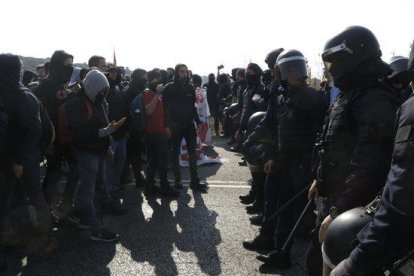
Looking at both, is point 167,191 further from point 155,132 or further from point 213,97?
point 213,97

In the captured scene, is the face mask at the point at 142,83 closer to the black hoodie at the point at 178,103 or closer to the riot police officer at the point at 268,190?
the black hoodie at the point at 178,103

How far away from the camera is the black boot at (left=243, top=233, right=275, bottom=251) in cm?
462

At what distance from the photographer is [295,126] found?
4055 millimetres

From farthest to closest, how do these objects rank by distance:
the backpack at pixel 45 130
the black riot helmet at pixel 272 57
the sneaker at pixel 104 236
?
the black riot helmet at pixel 272 57, the sneaker at pixel 104 236, the backpack at pixel 45 130

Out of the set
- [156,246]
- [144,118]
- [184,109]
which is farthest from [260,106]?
[156,246]

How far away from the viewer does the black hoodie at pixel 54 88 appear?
513 centimetres

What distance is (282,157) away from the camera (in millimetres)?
4270

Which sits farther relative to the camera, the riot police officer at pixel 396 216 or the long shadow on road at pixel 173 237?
the long shadow on road at pixel 173 237

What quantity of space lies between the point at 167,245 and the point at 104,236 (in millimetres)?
699

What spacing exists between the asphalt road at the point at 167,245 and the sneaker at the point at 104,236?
0.05m

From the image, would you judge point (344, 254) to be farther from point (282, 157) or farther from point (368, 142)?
point (282, 157)

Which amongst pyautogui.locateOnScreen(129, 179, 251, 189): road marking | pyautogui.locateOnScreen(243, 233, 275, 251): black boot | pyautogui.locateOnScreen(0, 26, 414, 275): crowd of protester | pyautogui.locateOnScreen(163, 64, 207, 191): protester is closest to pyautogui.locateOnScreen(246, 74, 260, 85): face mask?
pyautogui.locateOnScreen(0, 26, 414, 275): crowd of protester

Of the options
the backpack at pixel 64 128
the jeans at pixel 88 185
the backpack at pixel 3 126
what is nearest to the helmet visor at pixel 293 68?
the backpack at pixel 64 128

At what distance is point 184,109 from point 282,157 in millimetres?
3095
